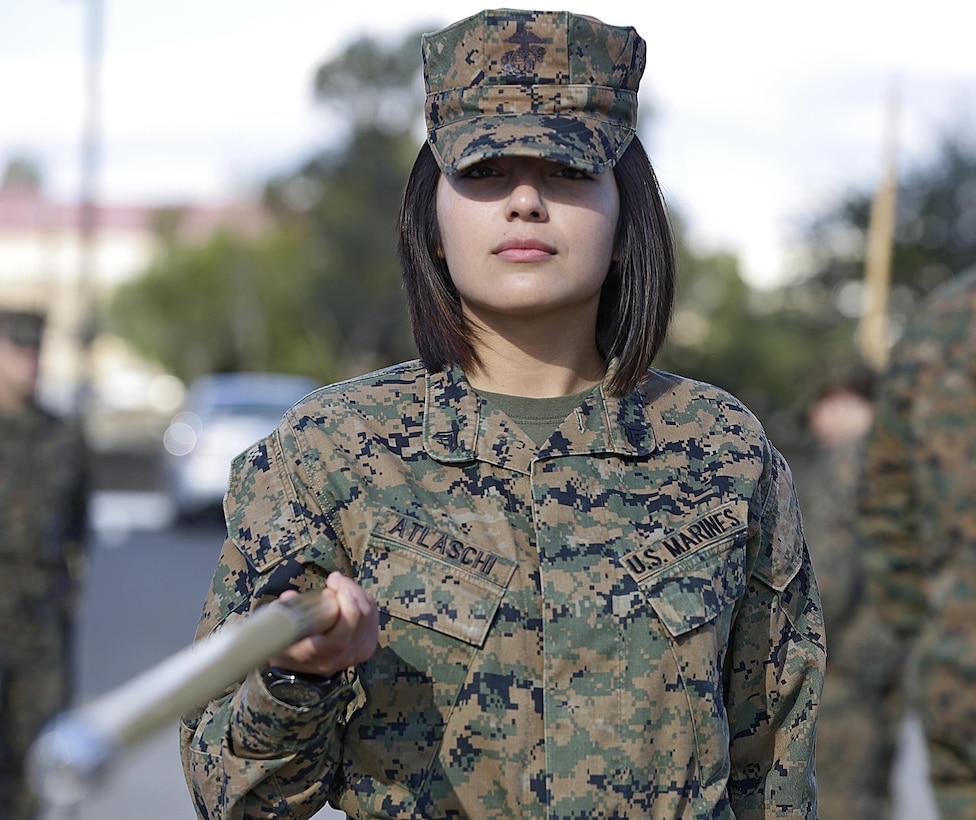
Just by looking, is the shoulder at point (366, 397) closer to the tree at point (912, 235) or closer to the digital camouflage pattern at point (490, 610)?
the digital camouflage pattern at point (490, 610)

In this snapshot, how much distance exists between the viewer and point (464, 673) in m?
2.05

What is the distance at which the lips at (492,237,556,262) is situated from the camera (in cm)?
215

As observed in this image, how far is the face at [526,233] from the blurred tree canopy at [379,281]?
0.35m

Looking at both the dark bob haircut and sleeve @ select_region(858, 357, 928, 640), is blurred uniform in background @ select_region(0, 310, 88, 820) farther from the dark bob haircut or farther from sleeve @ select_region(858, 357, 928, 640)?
the dark bob haircut

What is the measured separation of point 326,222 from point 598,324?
130 feet

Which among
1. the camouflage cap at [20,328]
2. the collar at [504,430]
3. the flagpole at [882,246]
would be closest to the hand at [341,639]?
the collar at [504,430]

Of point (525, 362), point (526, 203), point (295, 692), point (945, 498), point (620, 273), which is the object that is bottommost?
point (945, 498)

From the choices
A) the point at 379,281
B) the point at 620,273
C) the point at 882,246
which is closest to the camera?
the point at 620,273

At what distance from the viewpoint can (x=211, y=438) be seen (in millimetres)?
17547

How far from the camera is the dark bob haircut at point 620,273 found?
2297 millimetres

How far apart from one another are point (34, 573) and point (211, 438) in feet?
37.0

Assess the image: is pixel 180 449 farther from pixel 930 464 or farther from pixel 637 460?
pixel 637 460

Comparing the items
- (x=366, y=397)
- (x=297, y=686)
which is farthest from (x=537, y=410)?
(x=297, y=686)

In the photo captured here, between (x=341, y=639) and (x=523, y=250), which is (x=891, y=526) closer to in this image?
(x=523, y=250)
